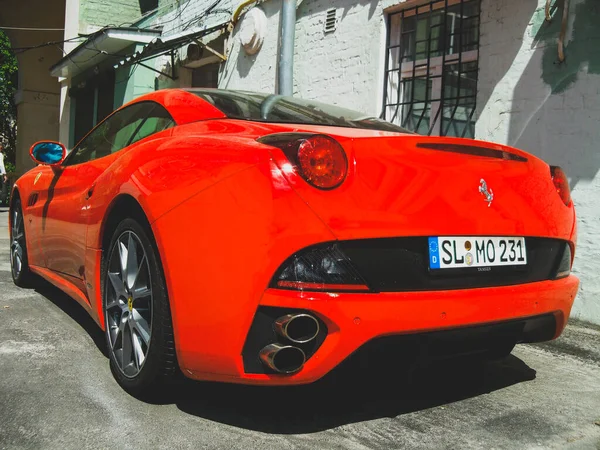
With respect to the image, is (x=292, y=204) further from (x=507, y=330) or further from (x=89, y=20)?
(x=89, y=20)

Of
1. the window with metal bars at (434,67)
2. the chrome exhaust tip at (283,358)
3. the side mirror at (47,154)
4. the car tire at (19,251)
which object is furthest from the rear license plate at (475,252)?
the window with metal bars at (434,67)

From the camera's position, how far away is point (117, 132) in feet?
11.3

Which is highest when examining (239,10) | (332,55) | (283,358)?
(239,10)

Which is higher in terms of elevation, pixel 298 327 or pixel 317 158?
pixel 317 158

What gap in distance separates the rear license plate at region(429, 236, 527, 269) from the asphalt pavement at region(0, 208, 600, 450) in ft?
1.40

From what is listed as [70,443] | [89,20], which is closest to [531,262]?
[70,443]

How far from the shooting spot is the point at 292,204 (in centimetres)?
196

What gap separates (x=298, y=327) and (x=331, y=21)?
6.21 meters

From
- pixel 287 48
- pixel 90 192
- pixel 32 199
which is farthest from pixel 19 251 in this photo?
pixel 287 48

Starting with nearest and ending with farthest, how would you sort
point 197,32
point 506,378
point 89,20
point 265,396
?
point 265,396 → point 506,378 → point 197,32 → point 89,20

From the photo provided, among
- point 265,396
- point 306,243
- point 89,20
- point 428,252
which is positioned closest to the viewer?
point 306,243

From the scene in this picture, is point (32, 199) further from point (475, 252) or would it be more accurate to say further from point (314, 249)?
point (475, 252)

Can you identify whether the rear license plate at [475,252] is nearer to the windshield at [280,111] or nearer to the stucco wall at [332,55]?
the windshield at [280,111]

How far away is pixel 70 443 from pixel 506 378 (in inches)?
78.1
